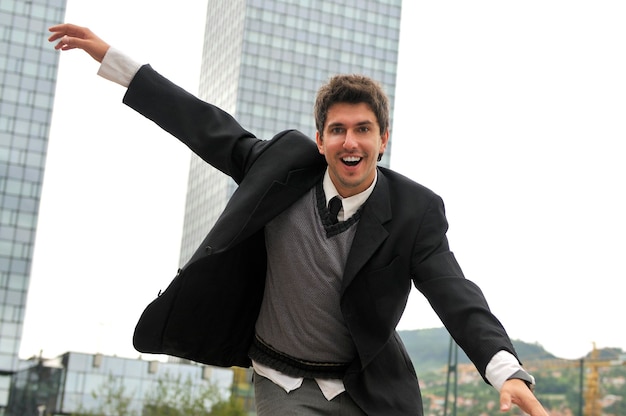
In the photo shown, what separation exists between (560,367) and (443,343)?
182 inches

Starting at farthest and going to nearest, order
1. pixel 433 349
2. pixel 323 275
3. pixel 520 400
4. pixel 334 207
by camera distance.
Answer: pixel 433 349
pixel 334 207
pixel 323 275
pixel 520 400

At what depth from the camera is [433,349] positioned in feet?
94.2

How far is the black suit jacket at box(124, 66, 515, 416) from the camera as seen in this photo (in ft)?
13.8

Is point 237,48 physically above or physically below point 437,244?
above

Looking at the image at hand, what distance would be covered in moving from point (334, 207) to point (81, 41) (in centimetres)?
158

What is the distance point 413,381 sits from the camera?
4387mm

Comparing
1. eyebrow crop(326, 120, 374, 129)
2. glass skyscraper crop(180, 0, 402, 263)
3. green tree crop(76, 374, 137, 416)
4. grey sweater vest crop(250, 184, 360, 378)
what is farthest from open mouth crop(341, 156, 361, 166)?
glass skyscraper crop(180, 0, 402, 263)

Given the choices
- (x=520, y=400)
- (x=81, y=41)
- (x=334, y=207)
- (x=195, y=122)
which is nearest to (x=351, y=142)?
(x=334, y=207)

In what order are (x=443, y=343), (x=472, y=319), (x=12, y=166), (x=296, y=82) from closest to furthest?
(x=472, y=319) < (x=443, y=343) < (x=12, y=166) < (x=296, y=82)

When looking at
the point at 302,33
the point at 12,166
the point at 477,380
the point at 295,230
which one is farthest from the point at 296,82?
the point at 295,230

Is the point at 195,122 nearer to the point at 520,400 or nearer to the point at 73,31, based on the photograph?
the point at 73,31

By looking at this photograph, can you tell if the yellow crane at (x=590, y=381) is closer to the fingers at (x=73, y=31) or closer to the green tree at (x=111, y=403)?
the fingers at (x=73, y=31)

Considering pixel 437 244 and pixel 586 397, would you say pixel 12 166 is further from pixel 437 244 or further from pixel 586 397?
pixel 437 244

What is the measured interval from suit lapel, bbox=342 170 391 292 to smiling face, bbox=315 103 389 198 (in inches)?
4.5
